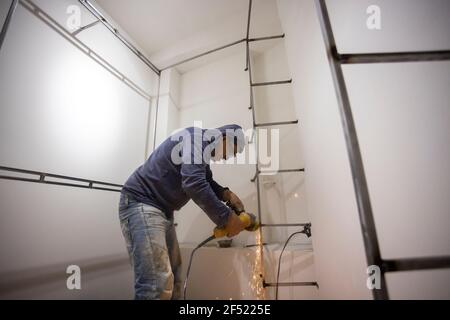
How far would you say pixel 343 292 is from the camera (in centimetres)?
97

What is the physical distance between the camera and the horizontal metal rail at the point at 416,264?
41 cm

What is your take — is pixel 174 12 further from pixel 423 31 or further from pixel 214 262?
pixel 214 262

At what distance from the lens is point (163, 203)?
4.48 feet

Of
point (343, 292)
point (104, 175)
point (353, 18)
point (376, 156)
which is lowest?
point (343, 292)

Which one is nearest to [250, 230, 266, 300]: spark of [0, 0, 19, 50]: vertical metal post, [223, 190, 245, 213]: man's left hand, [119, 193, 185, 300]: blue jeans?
[223, 190, 245, 213]: man's left hand

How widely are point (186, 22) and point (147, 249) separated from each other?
8.29 feet

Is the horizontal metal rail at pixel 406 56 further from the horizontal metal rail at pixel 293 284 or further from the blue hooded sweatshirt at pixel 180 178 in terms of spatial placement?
the horizontal metal rail at pixel 293 284

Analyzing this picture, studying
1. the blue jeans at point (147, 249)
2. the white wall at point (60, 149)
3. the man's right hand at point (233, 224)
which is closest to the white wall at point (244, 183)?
the man's right hand at point (233, 224)

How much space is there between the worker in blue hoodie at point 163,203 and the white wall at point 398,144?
2.31 ft

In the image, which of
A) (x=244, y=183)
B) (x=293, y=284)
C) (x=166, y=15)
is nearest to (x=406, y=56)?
(x=293, y=284)
